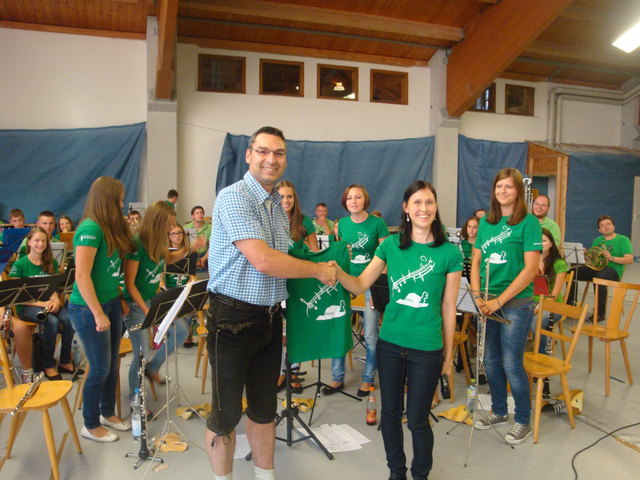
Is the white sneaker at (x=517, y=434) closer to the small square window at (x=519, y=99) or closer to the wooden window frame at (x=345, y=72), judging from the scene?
the wooden window frame at (x=345, y=72)

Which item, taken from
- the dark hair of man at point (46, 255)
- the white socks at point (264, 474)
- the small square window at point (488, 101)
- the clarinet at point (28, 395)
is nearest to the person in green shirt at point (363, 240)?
the white socks at point (264, 474)

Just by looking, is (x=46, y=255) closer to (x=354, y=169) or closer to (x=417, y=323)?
(x=417, y=323)

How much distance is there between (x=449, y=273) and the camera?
228 cm

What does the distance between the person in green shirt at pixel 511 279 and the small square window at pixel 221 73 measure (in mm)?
6923

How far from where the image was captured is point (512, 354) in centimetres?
300

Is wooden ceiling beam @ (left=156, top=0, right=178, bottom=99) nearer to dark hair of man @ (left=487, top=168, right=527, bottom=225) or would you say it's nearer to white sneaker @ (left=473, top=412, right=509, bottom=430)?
dark hair of man @ (left=487, top=168, right=527, bottom=225)

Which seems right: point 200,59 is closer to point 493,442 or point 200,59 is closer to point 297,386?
point 297,386

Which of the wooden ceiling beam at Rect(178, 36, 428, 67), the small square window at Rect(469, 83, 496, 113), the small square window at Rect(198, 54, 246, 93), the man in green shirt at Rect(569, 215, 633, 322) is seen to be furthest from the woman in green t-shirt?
the small square window at Rect(469, 83, 496, 113)

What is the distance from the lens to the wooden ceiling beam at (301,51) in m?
8.61

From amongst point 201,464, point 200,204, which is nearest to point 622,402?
point 201,464

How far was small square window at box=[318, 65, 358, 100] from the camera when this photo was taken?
372 inches

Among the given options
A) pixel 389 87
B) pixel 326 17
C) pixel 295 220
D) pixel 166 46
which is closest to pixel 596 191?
pixel 389 87

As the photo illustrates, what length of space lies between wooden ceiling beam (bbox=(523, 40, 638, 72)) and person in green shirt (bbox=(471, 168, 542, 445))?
312 inches

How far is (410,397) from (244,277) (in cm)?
100
